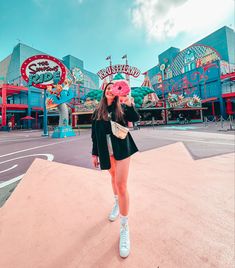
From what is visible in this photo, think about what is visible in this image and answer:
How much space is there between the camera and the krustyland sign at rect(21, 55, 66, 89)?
11.5 metres

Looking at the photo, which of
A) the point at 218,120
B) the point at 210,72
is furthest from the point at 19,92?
the point at 218,120

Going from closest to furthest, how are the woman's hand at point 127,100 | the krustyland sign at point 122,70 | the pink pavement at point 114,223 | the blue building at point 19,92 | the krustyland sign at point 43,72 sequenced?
the pink pavement at point 114,223 → the woman's hand at point 127,100 → the krustyland sign at point 43,72 → the krustyland sign at point 122,70 → the blue building at point 19,92

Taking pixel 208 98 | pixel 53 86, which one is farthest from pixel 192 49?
pixel 53 86

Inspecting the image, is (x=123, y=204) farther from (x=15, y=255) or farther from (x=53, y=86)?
(x=53, y=86)

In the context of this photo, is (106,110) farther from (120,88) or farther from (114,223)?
(114,223)

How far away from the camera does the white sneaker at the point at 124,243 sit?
126 centimetres

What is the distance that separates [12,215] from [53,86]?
1174cm

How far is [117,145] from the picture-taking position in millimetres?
1479

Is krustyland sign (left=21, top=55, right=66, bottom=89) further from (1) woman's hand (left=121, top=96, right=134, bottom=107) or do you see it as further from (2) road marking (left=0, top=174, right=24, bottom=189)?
(1) woman's hand (left=121, top=96, right=134, bottom=107)

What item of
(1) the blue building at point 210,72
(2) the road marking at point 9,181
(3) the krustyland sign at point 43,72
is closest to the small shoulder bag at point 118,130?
(2) the road marking at point 9,181

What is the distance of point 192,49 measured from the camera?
29125 millimetres

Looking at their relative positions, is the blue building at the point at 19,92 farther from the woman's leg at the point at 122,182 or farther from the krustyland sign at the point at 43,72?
the woman's leg at the point at 122,182

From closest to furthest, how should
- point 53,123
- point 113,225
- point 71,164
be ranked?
point 113,225
point 71,164
point 53,123

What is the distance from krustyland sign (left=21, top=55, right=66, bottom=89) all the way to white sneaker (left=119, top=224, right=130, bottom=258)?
12.3m
